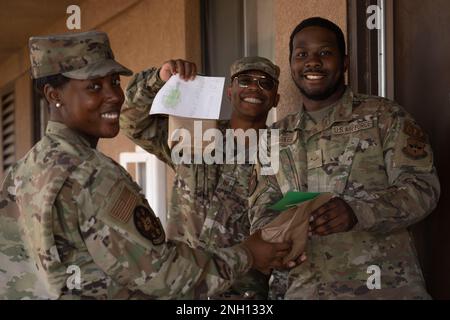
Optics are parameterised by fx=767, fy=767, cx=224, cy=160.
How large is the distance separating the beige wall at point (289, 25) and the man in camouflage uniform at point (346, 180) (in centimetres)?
68

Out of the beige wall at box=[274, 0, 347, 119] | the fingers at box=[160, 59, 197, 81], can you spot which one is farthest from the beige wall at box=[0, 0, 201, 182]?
the fingers at box=[160, 59, 197, 81]

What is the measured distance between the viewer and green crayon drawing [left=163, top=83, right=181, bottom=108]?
10.4 feet

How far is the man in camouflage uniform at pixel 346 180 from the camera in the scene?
266 cm

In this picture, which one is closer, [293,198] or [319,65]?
[293,198]

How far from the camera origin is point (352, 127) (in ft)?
9.64

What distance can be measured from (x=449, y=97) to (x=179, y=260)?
1517 millimetres

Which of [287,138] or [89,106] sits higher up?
[89,106]

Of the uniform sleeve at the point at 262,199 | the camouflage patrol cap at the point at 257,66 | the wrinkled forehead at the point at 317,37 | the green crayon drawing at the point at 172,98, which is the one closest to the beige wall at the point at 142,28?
the camouflage patrol cap at the point at 257,66

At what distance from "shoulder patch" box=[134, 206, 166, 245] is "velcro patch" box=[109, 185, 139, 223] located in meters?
0.02

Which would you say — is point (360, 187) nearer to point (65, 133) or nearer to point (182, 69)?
point (182, 69)

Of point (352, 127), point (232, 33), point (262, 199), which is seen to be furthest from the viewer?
point (232, 33)

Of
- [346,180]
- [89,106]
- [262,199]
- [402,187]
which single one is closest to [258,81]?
[262,199]

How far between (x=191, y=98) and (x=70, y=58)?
873 millimetres

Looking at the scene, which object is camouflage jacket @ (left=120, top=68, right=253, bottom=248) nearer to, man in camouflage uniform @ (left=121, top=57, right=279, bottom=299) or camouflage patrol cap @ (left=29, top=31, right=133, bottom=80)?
man in camouflage uniform @ (left=121, top=57, right=279, bottom=299)
